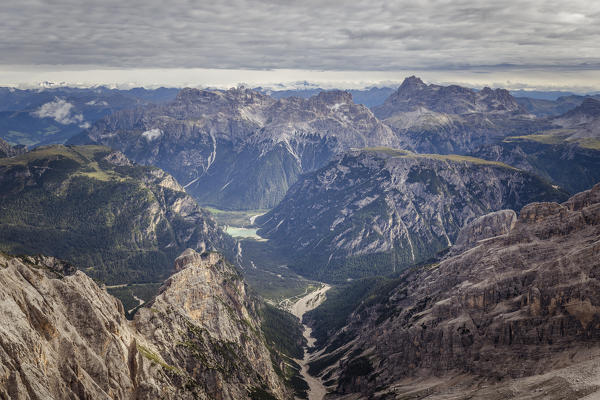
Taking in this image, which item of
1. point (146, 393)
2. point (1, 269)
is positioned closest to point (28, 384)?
point (1, 269)

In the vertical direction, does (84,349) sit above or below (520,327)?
above

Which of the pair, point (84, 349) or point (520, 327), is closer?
point (84, 349)

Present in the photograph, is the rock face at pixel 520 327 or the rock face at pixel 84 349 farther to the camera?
the rock face at pixel 520 327

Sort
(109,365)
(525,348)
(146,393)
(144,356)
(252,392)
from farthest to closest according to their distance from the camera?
(252,392) < (525,348) < (144,356) < (146,393) < (109,365)

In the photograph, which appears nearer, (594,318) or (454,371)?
(594,318)

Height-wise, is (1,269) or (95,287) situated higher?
(1,269)

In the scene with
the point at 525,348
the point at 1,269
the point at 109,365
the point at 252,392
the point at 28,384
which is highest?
the point at 1,269

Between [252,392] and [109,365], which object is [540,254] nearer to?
[252,392]

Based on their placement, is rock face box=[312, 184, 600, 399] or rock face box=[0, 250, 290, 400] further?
rock face box=[312, 184, 600, 399]
